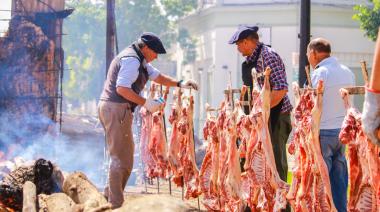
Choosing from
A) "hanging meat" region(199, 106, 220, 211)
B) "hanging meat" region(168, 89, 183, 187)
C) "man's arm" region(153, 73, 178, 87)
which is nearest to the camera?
"hanging meat" region(199, 106, 220, 211)

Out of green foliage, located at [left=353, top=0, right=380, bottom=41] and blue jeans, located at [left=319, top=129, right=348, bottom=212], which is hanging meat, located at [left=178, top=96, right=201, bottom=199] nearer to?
blue jeans, located at [left=319, top=129, right=348, bottom=212]

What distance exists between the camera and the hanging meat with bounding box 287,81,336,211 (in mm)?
7055

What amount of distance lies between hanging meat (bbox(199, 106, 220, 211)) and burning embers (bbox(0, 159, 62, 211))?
2.02m

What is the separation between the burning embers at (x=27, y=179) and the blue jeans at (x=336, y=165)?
12.1 ft

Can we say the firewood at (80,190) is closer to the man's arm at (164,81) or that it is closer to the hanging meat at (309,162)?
the man's arm at (164,81)

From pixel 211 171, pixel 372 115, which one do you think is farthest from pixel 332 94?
pixel 372 115

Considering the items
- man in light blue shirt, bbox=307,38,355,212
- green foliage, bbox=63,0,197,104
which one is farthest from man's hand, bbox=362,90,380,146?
green foliage, bbox=63,0,197,104

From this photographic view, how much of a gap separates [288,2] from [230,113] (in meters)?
28.0

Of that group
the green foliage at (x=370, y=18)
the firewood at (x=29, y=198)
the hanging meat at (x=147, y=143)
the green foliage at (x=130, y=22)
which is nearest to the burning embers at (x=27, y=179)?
the firewood at (x=29, y=198)

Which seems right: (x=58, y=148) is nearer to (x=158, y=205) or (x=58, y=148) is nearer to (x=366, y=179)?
(x=366, y=179)

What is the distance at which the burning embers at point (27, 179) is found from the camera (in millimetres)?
9664

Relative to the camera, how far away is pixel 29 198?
8.57 metres

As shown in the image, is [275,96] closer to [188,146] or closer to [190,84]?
[188,146]

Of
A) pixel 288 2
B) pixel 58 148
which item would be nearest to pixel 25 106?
pixel 58 148
